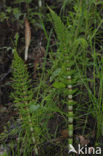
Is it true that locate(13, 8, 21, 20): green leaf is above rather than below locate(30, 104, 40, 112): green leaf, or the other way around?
above

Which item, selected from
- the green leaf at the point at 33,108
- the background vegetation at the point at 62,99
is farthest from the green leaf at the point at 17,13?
the green leaf at the point at 33,108

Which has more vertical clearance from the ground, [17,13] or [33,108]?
[17,13]

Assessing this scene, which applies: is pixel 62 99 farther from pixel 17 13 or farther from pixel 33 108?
pixel 17 13

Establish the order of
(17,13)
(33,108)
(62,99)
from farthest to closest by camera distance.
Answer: (17,13)
(62,99)
(33,108)

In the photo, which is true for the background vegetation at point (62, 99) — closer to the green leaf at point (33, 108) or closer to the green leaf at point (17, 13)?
the green leaf at point (33, 108)

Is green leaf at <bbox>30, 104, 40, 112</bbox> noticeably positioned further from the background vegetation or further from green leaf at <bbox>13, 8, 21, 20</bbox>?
green leaf at <bbox>13, 8, 21, 20</bbox>

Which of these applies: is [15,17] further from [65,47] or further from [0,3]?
[65,47]

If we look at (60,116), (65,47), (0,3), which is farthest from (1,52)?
(65,47)

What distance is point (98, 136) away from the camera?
1.60m

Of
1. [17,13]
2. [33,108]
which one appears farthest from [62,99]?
[17,13]

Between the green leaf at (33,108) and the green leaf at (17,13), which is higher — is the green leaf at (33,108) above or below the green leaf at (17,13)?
below

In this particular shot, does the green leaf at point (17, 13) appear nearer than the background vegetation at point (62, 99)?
No

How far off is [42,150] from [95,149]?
1.34 ft

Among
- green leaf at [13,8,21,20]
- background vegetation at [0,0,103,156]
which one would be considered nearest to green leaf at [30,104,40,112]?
background vegetation at [0,0,103,156]
